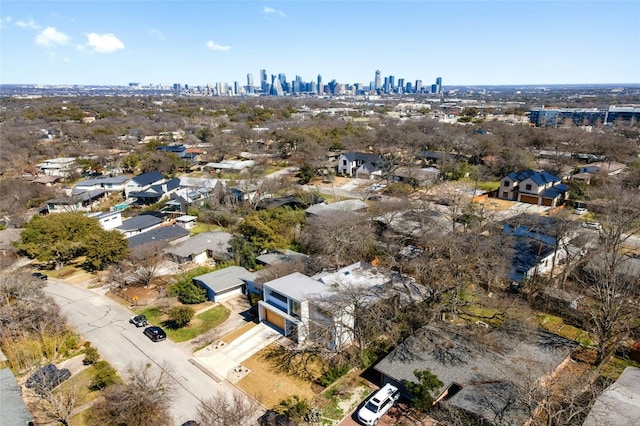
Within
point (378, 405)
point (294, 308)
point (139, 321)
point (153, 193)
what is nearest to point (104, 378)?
point (139, 321)

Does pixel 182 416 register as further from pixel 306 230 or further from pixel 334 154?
pixel 334 154

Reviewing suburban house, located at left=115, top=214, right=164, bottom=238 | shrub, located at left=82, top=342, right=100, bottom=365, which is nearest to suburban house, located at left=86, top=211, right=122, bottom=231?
suburban house, located at left=115, top=214, right=164, bottom=238

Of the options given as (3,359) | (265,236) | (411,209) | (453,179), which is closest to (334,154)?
(453,179)

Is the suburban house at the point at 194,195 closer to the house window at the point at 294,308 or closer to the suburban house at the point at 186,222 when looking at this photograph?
the suburban house at the point at 186,222

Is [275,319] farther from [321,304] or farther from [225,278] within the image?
[225,278]

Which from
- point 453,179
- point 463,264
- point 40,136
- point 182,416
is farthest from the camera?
point 40,136

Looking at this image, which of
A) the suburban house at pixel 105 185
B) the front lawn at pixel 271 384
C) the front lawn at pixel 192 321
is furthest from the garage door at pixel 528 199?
the suburban house at pixel 105 185
